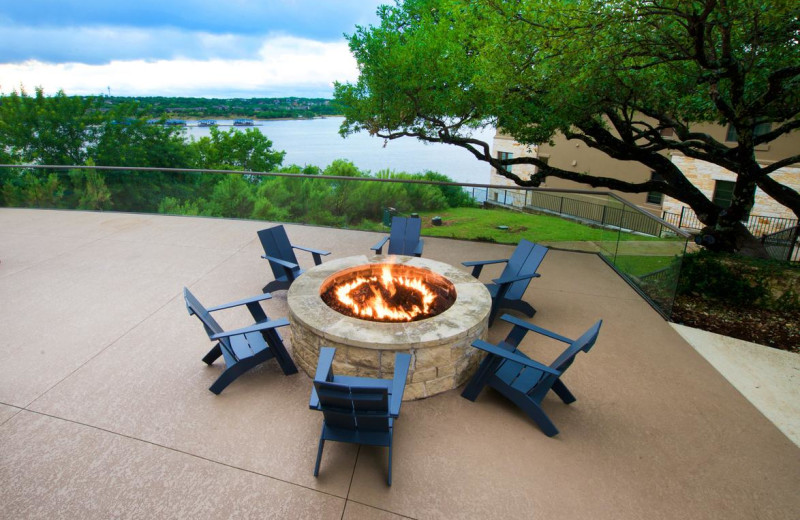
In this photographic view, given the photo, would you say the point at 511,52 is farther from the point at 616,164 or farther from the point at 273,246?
the point at 616,164

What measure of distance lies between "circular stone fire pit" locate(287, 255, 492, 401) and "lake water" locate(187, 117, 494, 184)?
300 inches

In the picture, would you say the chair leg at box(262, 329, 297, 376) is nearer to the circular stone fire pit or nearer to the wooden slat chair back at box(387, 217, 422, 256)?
the circular stone fire pit

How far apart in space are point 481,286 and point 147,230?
6.98 m

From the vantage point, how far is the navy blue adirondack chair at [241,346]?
355 cm

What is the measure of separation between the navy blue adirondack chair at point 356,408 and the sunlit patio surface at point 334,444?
0.83 ft

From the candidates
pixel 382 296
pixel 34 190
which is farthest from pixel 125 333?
pixel 34 190

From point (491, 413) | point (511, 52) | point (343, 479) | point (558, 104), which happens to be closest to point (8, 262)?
point (343, 479)

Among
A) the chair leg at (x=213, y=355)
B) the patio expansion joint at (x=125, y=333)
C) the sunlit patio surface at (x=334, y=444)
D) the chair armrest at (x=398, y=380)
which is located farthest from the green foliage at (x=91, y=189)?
the chair armrest at (x=398, y=380)

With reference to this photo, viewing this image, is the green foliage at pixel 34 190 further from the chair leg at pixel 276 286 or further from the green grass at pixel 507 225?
the green grass at pixel 507 225

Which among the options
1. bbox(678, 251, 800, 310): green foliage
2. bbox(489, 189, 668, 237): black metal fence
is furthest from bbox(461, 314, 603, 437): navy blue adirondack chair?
bbox(678, 251, 800, 310): green foliage

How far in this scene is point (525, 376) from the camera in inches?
141

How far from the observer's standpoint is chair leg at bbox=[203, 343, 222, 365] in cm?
395

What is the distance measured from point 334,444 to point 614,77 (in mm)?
6308

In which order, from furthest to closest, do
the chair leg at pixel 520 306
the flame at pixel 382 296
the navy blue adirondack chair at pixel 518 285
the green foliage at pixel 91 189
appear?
the green foliage at pixel 91 189 < the chair leg at pixel 520 306 < the navy blue adirondack chair at pixel 518 285 < the flame at pixel 382 296
